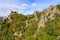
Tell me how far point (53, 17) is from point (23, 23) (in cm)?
1972

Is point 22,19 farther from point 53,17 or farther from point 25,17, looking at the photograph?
point 53,17

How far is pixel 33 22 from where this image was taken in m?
65.2

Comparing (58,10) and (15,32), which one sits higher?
(58,10)

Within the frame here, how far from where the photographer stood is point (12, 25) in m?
72.8

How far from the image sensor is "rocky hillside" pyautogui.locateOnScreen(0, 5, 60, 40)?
151 feet

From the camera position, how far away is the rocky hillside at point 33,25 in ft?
151

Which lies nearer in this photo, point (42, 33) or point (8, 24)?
point (42, 33)

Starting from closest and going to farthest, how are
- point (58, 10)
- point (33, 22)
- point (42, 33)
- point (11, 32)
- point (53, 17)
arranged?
point (42, 33) < point (53, 17) < point (58, 10) < point (33, 22) < point (11, 32)

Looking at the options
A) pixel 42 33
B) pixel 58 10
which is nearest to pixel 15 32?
pixel 58 10

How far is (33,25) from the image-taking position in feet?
207

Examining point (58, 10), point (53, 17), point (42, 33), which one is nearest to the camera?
point (42, 33)

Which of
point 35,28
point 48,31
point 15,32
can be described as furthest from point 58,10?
point 15,32

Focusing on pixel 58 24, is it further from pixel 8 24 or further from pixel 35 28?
pixel 8 24

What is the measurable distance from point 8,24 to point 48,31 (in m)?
31.4
